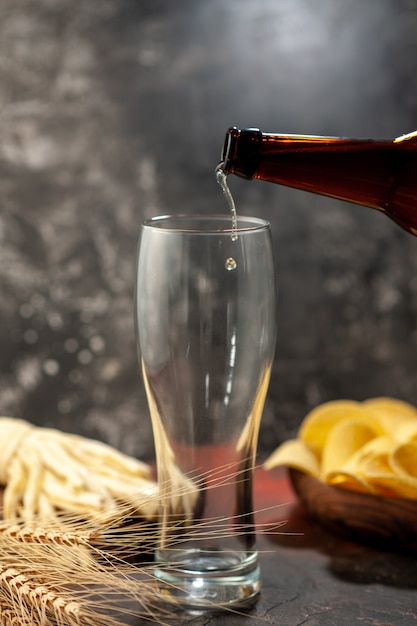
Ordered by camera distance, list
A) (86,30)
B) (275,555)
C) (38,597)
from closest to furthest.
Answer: (38,597), (275,555), (86,30)

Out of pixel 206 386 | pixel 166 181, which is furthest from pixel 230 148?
pixel 166 181

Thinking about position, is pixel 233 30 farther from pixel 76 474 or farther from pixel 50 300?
pixel 76 474

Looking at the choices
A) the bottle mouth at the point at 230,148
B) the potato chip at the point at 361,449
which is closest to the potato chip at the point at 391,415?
the potato chip at the point at 361,449

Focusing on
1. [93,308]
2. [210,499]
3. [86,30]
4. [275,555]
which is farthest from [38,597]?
[86,30]

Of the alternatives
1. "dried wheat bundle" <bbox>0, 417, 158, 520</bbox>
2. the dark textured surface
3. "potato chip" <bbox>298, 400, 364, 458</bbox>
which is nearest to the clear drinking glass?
"dried wheat bundle" <bbox>0, 417, 158, 520</bbox>

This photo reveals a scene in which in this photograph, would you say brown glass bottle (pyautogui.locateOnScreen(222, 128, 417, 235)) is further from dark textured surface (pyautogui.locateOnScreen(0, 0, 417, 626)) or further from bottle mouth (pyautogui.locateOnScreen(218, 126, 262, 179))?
dark textured surface (pyautogui.locateOnScreen(0, 0, 417, 626))

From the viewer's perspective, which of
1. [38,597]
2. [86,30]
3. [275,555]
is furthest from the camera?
[86,30]
